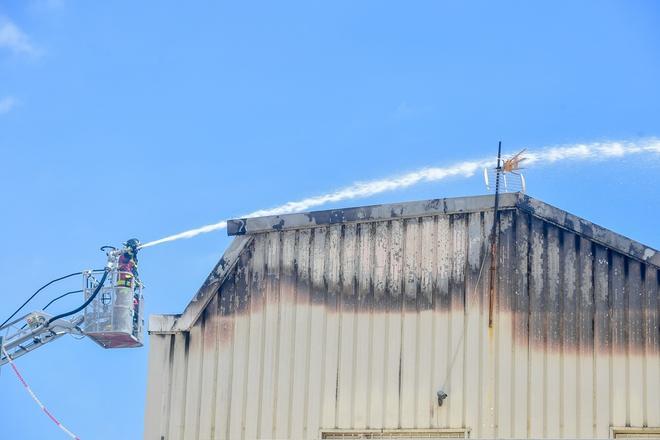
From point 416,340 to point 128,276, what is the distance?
8712 mm

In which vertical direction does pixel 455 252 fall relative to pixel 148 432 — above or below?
above

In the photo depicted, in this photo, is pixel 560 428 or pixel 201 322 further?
pixel 201 322

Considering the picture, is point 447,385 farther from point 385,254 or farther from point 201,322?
point 201,322

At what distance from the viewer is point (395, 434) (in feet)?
61.6

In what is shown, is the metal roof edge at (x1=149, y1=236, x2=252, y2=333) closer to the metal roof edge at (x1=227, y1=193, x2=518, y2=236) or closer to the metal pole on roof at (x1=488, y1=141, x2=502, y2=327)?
the metal roof edge at (x1=227, y1=193, x2=518, y2=236)

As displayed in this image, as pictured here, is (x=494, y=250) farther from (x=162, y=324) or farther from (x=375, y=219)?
(x=162, y=324)

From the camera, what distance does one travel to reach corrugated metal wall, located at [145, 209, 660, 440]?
60.7ft

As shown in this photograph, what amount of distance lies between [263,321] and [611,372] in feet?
16.2

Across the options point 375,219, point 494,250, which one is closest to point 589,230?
point 494,250

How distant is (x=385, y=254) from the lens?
19.5 metres

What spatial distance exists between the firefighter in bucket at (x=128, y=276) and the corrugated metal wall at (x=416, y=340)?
565cm

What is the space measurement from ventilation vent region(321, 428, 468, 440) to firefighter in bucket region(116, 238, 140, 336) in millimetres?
7728

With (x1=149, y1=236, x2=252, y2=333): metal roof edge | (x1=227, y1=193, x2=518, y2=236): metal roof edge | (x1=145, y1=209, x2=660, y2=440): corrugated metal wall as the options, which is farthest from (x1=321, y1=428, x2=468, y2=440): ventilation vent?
(x1=227, y1=193, x2=518, y2=236): metal roof edge

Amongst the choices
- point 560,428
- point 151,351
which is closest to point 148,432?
point 151,351
